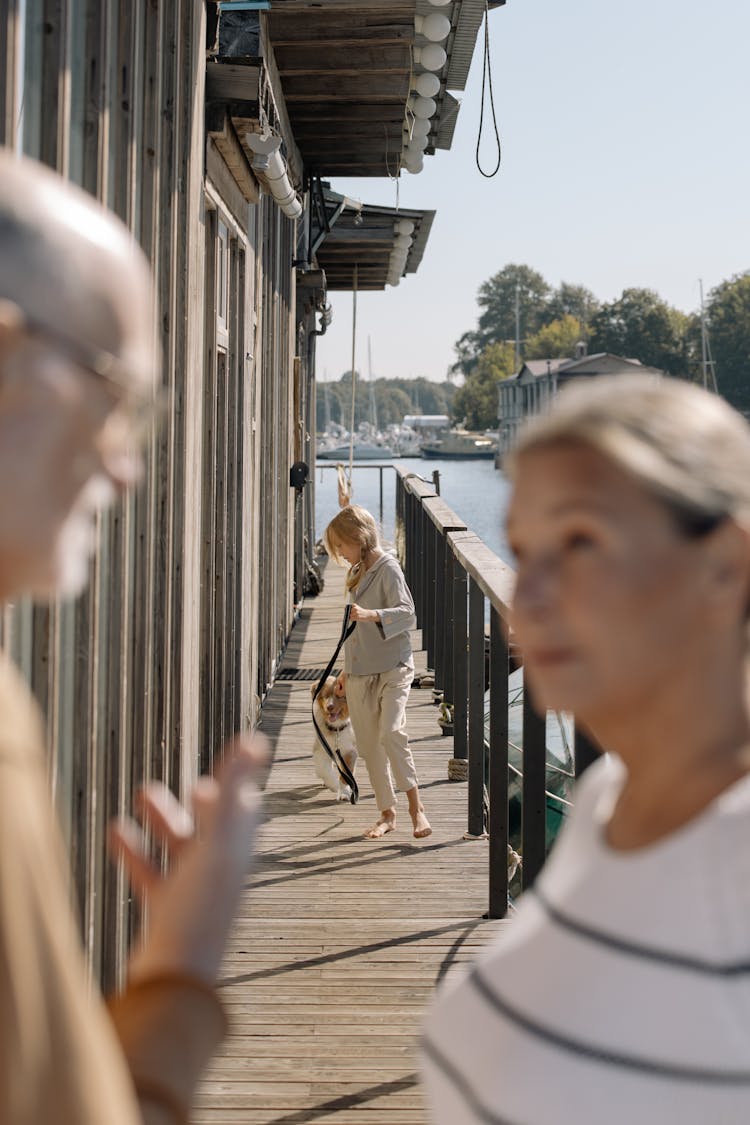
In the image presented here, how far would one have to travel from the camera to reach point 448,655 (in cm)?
729

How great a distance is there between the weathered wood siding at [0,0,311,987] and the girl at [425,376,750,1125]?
1124mm

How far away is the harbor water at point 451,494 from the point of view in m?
24.1

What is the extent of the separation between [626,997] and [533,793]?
2.48 metres

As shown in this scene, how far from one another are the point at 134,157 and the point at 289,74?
4874 millimetres

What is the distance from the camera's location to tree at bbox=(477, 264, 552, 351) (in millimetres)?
141000

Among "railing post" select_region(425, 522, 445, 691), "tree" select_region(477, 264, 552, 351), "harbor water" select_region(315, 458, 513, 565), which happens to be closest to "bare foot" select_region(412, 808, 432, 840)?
"railing post" select_region(425, 522, 445, 691)

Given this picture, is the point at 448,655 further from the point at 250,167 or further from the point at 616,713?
the point at 616,713

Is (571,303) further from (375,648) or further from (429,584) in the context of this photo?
(375,648)

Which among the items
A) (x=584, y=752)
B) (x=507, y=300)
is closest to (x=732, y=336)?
(x=507, y=300)

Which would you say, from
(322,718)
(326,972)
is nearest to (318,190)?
(322,718)

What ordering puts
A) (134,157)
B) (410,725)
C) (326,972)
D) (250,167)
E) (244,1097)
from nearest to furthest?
1. (134,157)
2. (244,1097)
3. (326,972)
4. (250,167)
5. (410,725)

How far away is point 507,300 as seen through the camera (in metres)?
144

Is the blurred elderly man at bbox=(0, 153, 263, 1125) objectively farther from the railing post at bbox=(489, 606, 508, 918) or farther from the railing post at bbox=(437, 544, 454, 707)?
the railing post at bbox=(437, 544, 454, 707)

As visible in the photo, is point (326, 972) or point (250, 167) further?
point (250, 167)
